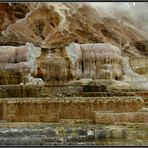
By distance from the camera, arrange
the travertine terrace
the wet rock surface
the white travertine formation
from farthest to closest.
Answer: the white travertine formation, the travertine terrace, the wet rock surface

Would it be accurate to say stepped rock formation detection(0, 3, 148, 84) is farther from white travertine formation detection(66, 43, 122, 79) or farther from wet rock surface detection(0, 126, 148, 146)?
wet rock surface detection(0, 126, 148, 146)

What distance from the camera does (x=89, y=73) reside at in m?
18.6

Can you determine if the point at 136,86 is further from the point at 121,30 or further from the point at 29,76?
the point at 121,30

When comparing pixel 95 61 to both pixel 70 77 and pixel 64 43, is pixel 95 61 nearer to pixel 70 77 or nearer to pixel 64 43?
pixel 70 77

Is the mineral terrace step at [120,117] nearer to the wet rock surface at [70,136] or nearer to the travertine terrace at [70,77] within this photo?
the travertine terrace at [70,77]

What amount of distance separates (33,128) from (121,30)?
14.8 meters

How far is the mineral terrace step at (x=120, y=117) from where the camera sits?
12.0 m

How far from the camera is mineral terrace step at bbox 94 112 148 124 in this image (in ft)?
39.4

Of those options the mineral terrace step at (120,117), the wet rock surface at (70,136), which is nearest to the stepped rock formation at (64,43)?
the mineral terrace step at (120,117)

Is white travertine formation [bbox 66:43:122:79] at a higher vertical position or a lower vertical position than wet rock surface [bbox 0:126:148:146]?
higher

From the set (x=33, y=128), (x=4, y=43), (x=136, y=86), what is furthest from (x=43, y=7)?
(x=33, y=128)

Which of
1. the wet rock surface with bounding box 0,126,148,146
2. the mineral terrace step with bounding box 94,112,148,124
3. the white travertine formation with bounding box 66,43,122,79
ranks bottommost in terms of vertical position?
the wet rock surface with bounding box 0,126,148,146

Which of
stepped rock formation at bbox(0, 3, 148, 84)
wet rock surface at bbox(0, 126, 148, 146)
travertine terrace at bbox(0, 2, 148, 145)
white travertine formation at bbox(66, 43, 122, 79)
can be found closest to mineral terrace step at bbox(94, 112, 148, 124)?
travertine terrace at bbox(0, 2, 148, 145)

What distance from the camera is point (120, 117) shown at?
1211 cm
